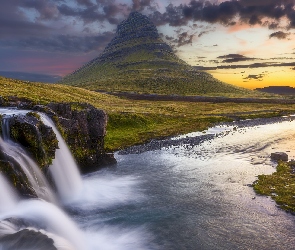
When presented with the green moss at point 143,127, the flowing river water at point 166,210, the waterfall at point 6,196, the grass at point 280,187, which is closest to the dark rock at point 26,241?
the flowing river water at point 166,210

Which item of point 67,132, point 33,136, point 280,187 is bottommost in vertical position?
point 280,187

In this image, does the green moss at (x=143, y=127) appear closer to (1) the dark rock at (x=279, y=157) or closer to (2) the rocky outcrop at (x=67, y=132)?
(2) the rocky outcrop at (x=67, y=132)

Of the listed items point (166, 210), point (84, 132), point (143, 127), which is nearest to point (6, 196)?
point (166, 210)

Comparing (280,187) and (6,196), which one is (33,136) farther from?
(280,187)

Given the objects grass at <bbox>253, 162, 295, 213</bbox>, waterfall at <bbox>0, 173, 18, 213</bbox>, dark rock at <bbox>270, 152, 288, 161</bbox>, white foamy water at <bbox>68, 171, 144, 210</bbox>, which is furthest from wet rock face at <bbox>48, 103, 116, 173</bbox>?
dark rock at <bbox>270, 152, 288, 161</bbox>

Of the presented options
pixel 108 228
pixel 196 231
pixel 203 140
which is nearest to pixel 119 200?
pixel 108 228

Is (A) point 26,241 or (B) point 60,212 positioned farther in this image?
(B) point 60,212

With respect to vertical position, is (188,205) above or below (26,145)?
below

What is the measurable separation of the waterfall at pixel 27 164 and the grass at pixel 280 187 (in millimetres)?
18940

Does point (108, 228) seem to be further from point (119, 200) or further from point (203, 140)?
point (203, 140)

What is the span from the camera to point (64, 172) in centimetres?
2939

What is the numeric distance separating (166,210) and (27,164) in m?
11.6

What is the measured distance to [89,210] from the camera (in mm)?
25375

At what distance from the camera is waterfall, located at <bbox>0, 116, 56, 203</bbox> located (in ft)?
73.0
